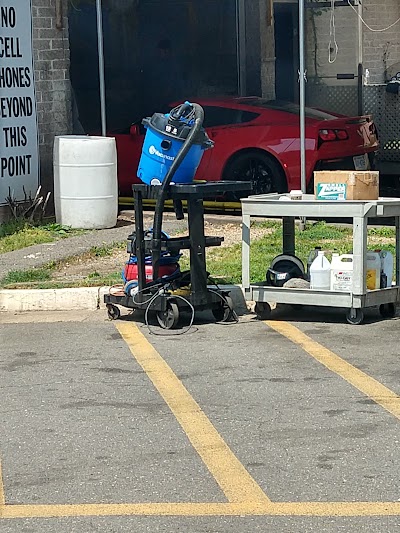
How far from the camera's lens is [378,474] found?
521 centimetres

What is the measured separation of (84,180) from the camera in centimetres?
1304

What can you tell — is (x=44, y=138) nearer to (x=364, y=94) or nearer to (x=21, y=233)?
(x=21, y=233)

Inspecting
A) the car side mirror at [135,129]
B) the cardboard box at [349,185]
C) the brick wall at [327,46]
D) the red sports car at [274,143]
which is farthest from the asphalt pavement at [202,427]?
the brick wall at [327,46]

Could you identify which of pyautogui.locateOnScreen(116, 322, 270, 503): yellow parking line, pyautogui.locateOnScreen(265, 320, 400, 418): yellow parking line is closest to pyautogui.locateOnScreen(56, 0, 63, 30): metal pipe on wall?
pyautogui.locateOnScreen(265, 320, 400, 418): yellow parking line

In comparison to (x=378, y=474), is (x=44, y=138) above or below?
above

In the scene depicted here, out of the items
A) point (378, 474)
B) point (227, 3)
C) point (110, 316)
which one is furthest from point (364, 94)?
point (378, 474)

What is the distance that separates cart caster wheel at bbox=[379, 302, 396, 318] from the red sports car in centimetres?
532

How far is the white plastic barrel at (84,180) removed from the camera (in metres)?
13.0

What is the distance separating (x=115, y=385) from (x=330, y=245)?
524 cm

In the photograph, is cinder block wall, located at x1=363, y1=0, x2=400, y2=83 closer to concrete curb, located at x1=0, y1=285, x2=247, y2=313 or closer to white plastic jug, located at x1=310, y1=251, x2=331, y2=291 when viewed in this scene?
concrete curb, located at x1=0, y1=285, x2=247, y2=313

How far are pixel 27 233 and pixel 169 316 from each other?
484cm

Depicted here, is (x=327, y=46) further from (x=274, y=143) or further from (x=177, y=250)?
(x=177, y=250)

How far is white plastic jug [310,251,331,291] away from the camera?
8.45 m

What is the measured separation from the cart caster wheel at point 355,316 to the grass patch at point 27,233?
468 centimetres
